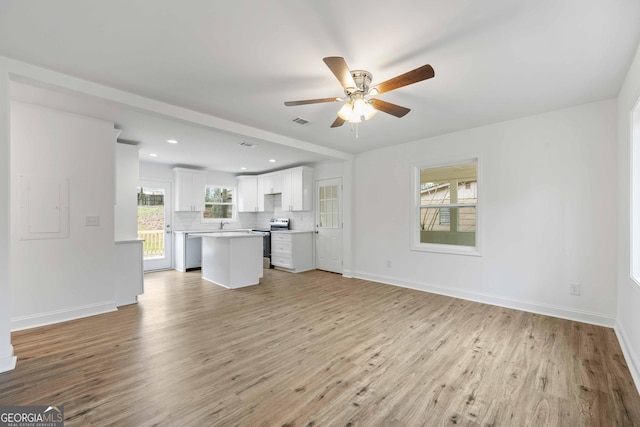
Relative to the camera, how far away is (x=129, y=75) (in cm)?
249

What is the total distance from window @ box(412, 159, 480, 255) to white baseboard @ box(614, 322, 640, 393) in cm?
159

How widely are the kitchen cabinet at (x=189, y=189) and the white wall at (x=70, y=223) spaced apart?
283 cm

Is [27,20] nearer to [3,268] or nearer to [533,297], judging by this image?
[3,268]

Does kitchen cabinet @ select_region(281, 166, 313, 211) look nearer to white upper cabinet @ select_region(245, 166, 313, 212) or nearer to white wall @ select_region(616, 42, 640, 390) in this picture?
white upper cabinet @ select_region(245, 166, 313, 212)

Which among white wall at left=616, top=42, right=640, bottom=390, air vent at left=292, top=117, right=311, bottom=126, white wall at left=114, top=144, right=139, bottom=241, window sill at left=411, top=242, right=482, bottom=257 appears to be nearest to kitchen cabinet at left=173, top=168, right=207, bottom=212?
white wall at left=114, top=144, right=139, bottom=241

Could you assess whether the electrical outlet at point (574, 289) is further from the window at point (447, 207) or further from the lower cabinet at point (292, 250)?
the lower cabinet at point (292, 250)

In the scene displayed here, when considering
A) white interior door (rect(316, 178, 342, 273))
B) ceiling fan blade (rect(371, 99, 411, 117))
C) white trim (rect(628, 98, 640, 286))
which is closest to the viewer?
Answer: white trim (rect(628, 98, 640, 286))

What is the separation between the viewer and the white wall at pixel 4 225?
7.18 feet

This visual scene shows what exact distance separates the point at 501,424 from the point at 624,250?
89.3 inches

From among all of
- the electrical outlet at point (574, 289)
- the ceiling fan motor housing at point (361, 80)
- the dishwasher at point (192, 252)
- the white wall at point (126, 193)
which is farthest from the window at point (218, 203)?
the electrical outlet at point (574, 289)

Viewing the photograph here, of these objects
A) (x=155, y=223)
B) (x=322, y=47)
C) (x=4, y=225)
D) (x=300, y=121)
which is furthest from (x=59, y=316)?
(x=322, y=47)

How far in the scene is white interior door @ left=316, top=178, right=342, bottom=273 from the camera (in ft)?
19.9

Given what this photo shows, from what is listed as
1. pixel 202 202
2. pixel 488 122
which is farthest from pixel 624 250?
pixel 202 202

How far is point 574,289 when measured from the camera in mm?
3285
